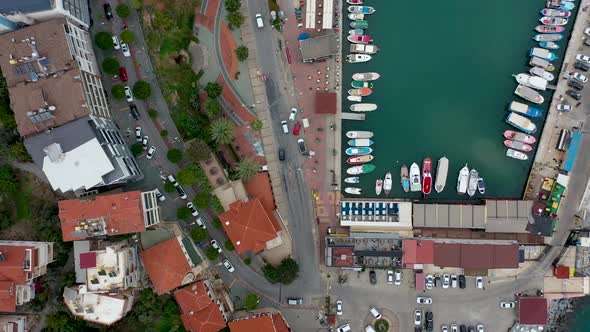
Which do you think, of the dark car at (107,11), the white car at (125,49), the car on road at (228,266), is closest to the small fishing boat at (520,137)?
the car on road at (228,266)

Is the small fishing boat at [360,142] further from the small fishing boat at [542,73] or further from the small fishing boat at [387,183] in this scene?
the small fishing boat at [542,73]

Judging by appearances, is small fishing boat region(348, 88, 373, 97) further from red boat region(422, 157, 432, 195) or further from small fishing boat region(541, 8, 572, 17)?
Answer: small fishing boat region(541, 8, 572, 17)

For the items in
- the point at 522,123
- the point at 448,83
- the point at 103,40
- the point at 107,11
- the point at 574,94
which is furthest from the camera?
the point at 448,83

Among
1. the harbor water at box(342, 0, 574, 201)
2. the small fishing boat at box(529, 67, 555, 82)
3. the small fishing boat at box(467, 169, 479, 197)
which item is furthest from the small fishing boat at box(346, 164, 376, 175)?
the small fishing boat at box(529, 67, 555, 82)

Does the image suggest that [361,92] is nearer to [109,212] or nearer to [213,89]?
[213,89]

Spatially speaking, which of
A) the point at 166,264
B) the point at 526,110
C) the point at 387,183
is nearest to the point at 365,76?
the point at 387,183

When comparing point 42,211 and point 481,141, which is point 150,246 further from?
point 481,141

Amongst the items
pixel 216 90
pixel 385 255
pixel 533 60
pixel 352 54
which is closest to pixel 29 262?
pixel 216 90
